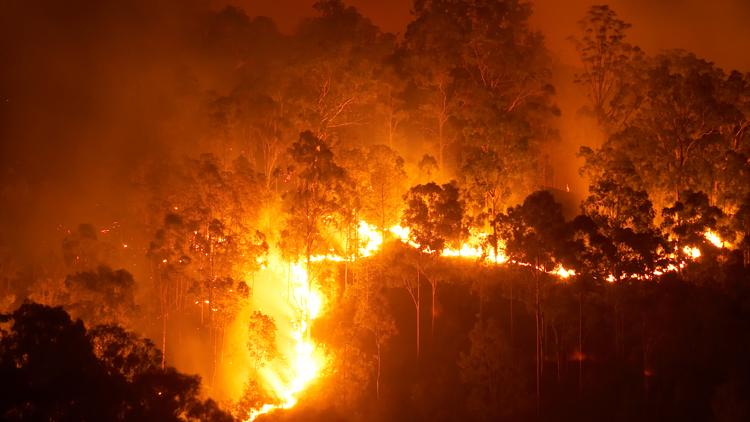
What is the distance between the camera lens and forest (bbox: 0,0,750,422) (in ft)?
98.9

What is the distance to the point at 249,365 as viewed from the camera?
3972 cm

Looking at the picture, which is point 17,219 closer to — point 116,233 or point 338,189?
point 116,233

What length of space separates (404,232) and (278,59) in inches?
625

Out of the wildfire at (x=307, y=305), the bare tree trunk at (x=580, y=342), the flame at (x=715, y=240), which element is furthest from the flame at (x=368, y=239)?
the flame at (x=715, y=240)

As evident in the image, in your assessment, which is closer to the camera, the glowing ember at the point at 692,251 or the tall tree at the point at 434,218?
the glowing ember at the point at 692,251

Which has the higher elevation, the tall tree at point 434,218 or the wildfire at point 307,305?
the tall tree at point 434,218

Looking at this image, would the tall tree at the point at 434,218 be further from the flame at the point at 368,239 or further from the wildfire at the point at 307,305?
Result: the flame at the point at 368,239

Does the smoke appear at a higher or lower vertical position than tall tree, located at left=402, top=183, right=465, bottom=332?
higher

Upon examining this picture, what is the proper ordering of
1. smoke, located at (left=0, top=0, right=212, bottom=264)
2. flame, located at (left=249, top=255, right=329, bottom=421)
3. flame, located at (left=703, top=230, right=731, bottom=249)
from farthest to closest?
smoke, located at (left=0, top=0, right=212, bottom=264), flame, located at (left=249, top=255, right=329, bottom=421), flame, located at (left=703, top=230, right=731, bottom=249)

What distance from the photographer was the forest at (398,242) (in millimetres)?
30156

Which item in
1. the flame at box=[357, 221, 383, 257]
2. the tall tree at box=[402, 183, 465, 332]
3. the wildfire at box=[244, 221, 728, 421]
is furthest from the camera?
the flame at box=[357, 221, 383, 257]

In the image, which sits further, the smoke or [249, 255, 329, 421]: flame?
the smoke

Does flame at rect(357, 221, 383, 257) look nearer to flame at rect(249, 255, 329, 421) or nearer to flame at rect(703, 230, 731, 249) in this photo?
flame at rect(249, 255, 329, 421)

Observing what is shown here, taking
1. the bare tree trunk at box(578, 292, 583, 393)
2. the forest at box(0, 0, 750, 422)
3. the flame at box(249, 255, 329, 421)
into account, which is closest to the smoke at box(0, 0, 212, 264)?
the forest at box(0, 0, 750, 422)
